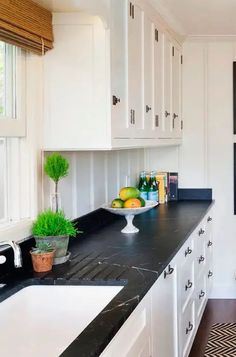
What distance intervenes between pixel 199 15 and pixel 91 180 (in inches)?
58.1

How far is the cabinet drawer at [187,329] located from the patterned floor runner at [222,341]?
25 centimetres

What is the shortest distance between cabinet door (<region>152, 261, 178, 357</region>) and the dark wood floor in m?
0.86

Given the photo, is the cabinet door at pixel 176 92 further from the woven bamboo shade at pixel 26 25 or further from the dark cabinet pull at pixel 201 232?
the woven bamboo shade at pixel 26 25

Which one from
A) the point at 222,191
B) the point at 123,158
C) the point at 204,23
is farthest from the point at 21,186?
the point at 222,191

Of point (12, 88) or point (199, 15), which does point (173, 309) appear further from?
point (199, 15)

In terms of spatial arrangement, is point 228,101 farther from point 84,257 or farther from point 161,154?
point 84,257

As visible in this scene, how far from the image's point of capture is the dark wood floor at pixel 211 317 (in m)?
3.44

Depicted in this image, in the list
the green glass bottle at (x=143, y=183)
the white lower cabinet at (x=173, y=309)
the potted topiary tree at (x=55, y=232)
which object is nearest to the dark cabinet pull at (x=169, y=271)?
the white lower cabinet at (x=173, y=309)

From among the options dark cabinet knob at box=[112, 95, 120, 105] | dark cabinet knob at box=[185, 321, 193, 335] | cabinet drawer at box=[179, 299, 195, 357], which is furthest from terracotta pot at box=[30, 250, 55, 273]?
dark cabinet knob at box=[185, 321, 193, 335]

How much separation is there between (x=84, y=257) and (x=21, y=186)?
0.42m

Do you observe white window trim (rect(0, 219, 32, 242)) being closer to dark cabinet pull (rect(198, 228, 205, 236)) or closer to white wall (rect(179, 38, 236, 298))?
dark cabinet pull (rect(198, 228, 205, 236))

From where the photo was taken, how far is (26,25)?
205 centimetres

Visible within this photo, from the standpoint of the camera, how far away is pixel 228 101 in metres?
4.41

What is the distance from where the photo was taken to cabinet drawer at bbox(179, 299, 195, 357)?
111 inches
